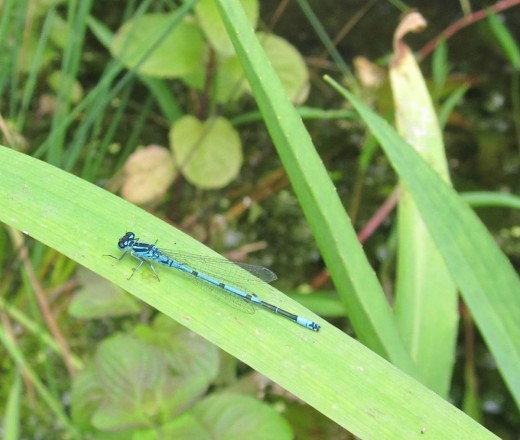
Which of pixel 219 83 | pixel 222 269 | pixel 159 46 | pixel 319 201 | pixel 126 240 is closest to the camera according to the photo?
pixel 126 240

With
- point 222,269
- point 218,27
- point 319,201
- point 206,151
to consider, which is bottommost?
point 222,269

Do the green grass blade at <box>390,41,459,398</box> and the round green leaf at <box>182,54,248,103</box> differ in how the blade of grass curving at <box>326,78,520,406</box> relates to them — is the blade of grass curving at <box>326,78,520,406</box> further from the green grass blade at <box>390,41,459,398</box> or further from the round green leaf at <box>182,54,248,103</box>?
the round green leaf at <box>182,54,248,103</box>

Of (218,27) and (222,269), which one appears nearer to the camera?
(222,269)

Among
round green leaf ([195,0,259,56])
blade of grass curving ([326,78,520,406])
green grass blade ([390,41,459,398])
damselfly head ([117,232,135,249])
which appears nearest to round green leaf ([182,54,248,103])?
round green leaf ([195,0,259,56])

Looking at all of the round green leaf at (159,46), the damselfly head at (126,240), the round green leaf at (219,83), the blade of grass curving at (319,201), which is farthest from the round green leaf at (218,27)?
the damselfly head at (126,240)

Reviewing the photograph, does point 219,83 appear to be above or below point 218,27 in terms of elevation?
below

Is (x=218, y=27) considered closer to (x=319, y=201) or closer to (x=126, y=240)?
(x=319, y=201)

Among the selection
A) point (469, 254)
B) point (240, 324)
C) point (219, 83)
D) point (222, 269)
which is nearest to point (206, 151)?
point (219, 83)

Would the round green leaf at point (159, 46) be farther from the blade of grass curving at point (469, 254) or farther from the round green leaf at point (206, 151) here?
the blade of grass curving at point (469, 254)
